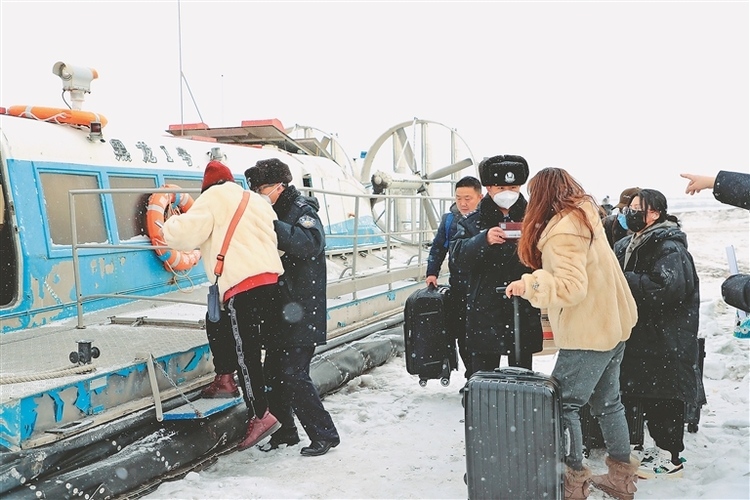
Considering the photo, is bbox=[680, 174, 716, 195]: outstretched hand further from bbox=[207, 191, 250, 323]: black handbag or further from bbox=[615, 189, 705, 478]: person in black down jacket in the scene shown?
bbox=[207, 191, 250, 323]: black handbag

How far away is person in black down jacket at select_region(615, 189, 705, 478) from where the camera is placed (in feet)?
10.9

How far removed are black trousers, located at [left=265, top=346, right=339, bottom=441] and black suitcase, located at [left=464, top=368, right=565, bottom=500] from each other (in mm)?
1154

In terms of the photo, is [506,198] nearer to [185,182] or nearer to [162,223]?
[162,223]

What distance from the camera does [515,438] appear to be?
2.74 m

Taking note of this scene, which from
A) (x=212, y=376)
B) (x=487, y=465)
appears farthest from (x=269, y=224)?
(x=487, y=465)

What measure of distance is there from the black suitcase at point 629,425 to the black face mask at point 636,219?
0.88 m

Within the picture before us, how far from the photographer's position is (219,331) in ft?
12.2

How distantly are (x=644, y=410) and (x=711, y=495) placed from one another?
61cm

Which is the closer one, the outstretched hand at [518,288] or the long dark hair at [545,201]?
the outstretched hand at [518,288]

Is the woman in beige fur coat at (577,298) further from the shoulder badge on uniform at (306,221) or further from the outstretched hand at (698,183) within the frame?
the shoulder badge on uniform at (306,221)

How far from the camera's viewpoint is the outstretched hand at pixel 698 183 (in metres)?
2.65

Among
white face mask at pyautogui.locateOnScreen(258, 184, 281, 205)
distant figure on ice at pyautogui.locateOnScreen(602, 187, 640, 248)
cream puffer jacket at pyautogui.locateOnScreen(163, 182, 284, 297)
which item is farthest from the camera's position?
distant figure on ice at pyautogui.locateOnScreen(602, 187, 640, 248)

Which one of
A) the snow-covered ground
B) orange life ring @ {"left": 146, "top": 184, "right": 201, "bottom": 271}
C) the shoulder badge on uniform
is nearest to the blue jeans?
the snow-covered ground

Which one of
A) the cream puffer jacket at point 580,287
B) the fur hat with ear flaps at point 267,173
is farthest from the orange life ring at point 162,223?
the cream puffer jacket at point 580,287
